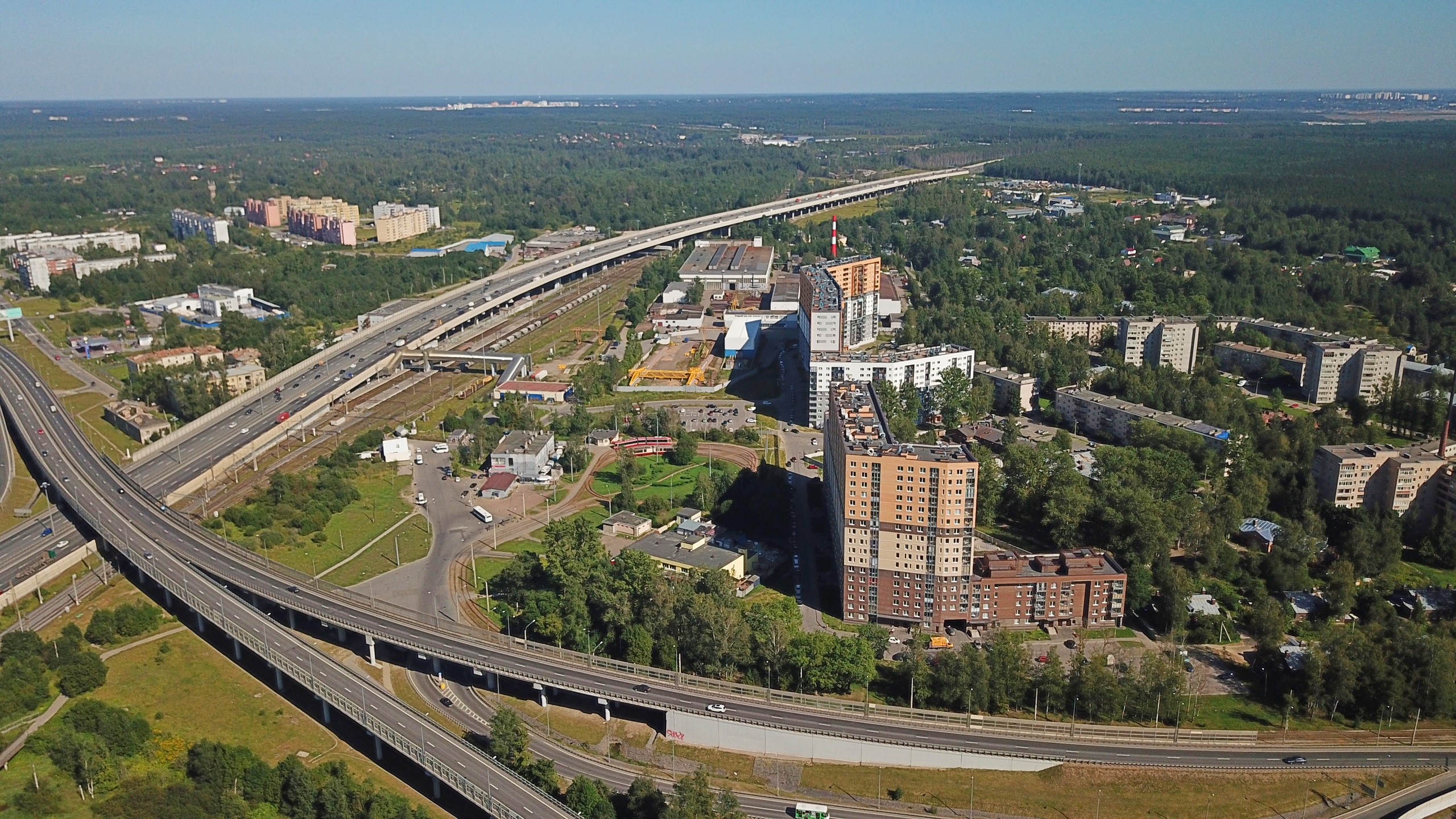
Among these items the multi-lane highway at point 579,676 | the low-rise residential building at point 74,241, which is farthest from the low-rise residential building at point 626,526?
the low-rise residential building at point 74,241

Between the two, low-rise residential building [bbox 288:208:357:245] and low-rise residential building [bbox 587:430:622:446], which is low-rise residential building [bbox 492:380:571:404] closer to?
low-rise residential building [bbox 587:430:622:446]

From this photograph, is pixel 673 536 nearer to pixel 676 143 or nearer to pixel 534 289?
pixel 534 289

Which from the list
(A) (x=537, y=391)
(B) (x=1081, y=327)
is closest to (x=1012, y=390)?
(B) (x=1081, y=327)

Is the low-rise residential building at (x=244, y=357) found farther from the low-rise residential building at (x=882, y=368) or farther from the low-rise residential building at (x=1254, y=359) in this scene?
the low-rise residential building at (x=1254, y=359)

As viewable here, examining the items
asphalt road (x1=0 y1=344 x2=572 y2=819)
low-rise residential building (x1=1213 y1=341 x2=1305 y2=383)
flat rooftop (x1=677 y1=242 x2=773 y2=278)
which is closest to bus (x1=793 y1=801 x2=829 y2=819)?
asphalt road (x1=0 y1=344 x2=572 y2=819)

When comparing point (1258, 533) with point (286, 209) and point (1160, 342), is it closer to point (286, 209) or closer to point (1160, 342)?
point (1160, 342)

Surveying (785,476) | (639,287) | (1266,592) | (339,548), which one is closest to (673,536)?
(785,476)
